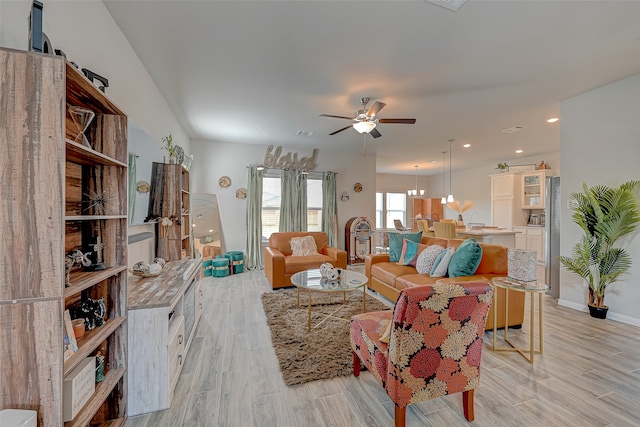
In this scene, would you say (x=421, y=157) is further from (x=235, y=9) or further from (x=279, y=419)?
(x=279, y=419)

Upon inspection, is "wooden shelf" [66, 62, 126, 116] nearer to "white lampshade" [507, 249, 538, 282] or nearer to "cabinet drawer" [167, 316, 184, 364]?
A: "cabinet drawer" [167, 316, 184, 364]

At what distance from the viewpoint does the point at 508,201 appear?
287 inches

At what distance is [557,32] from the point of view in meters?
2.24

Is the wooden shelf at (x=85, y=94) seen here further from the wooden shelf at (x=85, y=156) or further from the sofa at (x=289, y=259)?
the sofa at (x=289, y=259)

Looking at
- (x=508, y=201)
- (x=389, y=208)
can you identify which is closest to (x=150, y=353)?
(x=508, y=201)

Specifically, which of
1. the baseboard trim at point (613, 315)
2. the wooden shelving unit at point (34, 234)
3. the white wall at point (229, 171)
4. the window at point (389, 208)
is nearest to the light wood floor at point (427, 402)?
the baseboard trim at point (613, 315)

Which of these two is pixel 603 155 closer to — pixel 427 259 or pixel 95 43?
pixel 427 259

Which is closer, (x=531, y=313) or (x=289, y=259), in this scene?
(x=531, y=313)

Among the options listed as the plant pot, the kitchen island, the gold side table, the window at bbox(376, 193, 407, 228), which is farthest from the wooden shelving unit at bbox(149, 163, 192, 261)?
the window at bbox(376, 193, 407, 228)

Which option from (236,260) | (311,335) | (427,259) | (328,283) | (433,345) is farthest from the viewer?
(236,260)

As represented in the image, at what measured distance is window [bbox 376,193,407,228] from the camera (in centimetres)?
1043

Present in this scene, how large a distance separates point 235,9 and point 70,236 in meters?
1.90

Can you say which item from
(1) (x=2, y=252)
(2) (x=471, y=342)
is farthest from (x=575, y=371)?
(1) (x=2, y=252)

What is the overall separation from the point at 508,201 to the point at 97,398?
8.69 m
